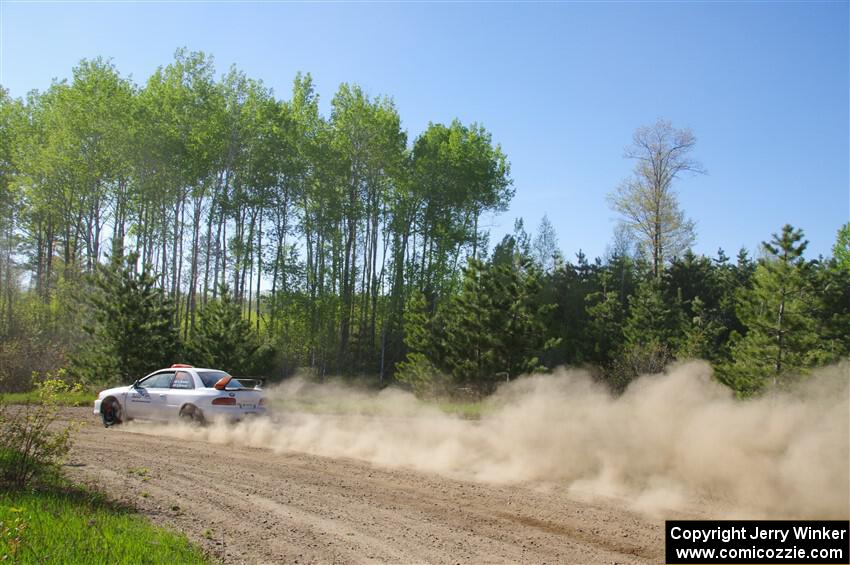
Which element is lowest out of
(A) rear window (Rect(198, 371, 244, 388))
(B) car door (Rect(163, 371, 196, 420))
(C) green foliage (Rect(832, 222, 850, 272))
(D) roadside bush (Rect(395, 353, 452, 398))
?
(D) roadside bush (Rect(395, 353, 452, 398))

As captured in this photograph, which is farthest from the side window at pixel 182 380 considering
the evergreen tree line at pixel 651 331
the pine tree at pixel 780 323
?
the pine tree at pixel 780 323

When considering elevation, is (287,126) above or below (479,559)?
above

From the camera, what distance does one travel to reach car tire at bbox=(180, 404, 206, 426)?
16.0 m

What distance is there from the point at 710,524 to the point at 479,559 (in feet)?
10.1

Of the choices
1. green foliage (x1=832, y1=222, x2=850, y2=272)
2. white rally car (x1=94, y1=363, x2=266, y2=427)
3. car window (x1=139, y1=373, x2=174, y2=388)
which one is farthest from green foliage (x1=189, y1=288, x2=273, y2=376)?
green foliage (x1=832, y1=222, x2=850, y2=272)

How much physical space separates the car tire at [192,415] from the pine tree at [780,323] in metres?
23.5

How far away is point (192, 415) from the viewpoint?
16.1 m

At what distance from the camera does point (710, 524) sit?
7.48 meters

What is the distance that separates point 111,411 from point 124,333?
33.9 feet

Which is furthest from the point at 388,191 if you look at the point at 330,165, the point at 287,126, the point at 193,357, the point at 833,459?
the point at 833,459

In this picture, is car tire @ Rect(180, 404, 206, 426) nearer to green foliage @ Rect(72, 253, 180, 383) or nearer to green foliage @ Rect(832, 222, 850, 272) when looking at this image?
green foliage @ Rect(72, 253, 180, 383)

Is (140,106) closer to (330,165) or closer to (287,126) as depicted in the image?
(287,126)

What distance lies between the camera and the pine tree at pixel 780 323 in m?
28.2

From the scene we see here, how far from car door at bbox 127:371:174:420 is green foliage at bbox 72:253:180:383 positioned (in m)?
10.7
